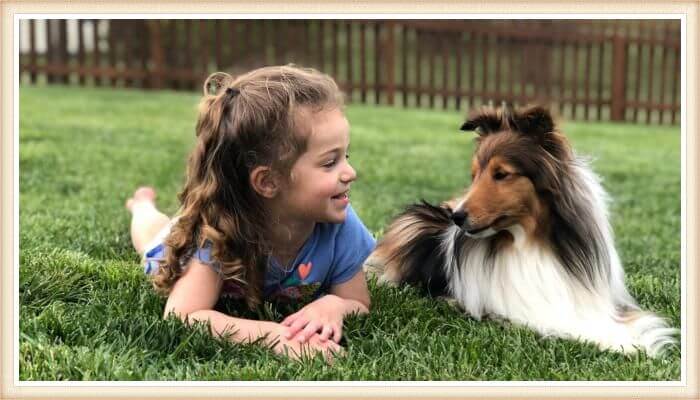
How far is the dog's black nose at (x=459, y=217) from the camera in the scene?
11.2 feet

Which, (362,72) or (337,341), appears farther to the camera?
(362,72)

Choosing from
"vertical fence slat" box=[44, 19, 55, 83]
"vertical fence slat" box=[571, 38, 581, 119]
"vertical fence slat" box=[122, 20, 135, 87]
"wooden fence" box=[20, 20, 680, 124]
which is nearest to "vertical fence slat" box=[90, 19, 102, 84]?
"wooden fence" box=[20, 20, 680, 124]

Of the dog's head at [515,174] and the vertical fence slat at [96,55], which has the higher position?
the vertical fence slat at [96,55]

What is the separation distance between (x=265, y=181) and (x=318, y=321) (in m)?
0.57

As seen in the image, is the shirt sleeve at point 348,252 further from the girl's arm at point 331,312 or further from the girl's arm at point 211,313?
the girl's arm at point 211,313

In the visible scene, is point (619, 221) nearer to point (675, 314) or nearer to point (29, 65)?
point (675, 314)

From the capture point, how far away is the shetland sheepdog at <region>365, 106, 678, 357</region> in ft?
11.3

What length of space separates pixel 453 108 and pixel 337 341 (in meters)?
10.5

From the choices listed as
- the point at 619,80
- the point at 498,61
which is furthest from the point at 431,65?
the point at 619,80

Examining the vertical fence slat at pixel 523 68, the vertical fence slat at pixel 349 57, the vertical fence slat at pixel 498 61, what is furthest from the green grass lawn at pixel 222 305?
the vertical fence slat at pixel 523 68

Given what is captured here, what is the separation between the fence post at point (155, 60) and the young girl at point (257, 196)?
33.3 feet

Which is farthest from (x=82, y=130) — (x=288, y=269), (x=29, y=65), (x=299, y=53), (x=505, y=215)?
(x=505, y=215)

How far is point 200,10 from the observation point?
3479 millimetres

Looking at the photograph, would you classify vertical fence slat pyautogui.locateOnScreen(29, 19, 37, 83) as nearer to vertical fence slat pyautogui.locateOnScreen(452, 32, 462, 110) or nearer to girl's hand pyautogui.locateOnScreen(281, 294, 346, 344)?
vertical fence slat pyautogui.locateOnScreen(452, 32, 462, 110)
